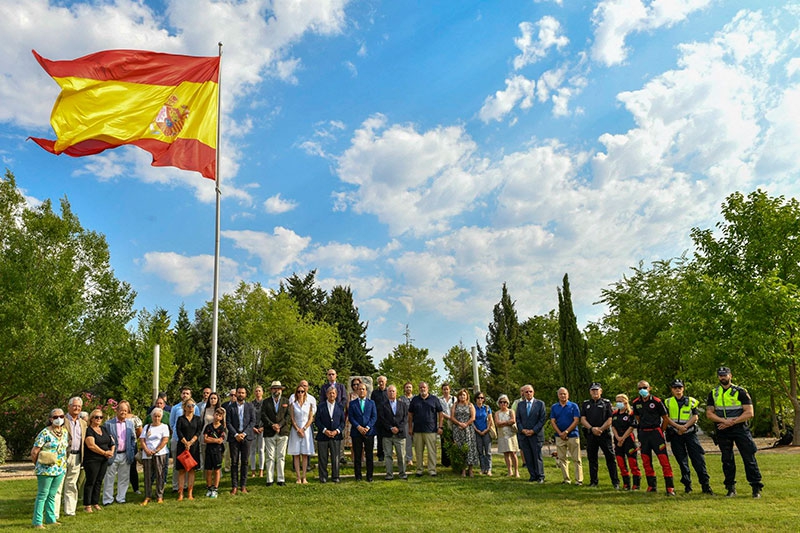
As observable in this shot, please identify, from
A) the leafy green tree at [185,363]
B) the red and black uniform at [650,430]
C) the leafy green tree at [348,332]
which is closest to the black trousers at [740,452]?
the red and black uniform at [650,430]

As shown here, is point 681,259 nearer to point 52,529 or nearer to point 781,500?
point 781,500

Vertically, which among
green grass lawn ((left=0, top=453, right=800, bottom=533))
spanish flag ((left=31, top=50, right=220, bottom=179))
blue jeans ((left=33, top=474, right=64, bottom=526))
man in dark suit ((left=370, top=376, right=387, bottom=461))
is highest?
spanish flag ((left=31, top=50, right=220, bottom=179))

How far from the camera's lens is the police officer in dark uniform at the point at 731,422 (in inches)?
347

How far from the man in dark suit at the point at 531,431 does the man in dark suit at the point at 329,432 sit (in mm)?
3753

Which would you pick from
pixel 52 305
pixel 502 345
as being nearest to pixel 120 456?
pixel 52 305

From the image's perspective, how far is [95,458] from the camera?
9.34m

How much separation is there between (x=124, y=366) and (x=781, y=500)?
3386 centimetres

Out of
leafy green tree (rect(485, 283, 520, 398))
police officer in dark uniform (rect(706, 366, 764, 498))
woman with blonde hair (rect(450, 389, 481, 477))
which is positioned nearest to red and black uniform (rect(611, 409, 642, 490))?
police officer in dark uniform (rect(706, 366, 764, 498))

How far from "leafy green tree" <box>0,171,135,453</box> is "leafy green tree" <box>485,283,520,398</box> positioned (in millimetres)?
24629

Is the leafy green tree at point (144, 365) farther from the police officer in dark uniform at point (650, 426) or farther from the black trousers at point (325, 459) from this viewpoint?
the police officer in dark uniform at point (650, 426)

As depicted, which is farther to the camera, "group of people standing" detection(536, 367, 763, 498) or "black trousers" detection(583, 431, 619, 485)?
"black trousers" detection(583, 431, 619, 485)

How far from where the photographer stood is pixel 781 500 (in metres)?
8.23

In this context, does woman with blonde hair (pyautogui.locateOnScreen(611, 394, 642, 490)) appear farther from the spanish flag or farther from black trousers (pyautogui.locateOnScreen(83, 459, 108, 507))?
the spanish flag

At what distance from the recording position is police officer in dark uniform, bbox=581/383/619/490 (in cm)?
1006
